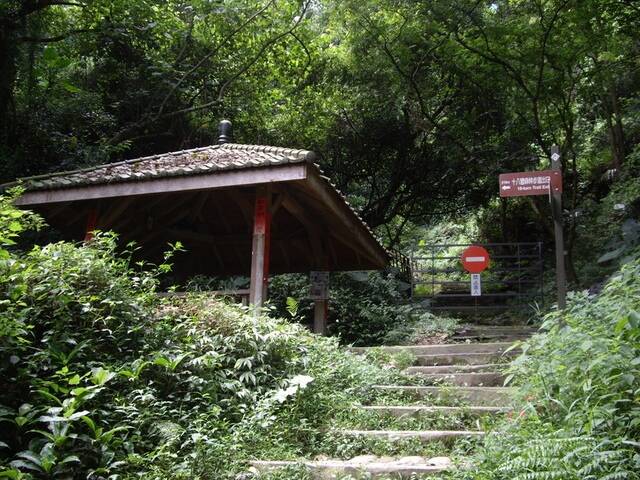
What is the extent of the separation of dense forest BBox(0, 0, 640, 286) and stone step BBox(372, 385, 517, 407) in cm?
653

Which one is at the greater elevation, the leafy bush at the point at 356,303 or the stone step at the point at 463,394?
the leafy bush at the point at 356,303

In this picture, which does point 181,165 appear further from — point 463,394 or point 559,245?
point 559,245

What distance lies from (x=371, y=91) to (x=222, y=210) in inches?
293

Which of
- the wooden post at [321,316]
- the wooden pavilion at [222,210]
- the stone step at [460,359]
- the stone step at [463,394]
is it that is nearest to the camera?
the stone step at [463,394]

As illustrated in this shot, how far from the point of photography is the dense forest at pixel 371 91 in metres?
10.9

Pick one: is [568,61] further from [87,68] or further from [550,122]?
[87,68]

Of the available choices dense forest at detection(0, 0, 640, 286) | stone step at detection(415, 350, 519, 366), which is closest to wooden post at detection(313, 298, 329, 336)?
stone step at detection(415, 350, 519, 366)

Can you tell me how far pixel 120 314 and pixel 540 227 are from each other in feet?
41.9

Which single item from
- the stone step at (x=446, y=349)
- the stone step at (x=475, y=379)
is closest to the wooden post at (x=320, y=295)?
the stone step at (x=446, y=349)

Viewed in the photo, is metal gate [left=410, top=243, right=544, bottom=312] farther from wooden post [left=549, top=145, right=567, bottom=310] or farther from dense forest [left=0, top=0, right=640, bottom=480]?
wooden post [left=549, top=145, right=567, bottom=310]

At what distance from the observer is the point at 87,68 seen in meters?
13.0

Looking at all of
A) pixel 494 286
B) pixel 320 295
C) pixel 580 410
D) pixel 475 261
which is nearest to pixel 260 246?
pixel 320 295

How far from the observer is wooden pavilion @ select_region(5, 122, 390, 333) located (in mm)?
6410

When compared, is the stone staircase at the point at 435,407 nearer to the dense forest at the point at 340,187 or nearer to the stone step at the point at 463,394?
the stone step at the point at 463,394
